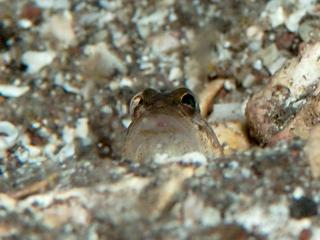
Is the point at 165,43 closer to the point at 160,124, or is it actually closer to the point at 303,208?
the point at 160,124

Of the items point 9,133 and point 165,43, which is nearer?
point 9,133

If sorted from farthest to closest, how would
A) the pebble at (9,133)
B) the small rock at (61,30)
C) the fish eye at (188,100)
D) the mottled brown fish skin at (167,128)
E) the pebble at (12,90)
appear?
the small rock at (61,30)
the pebble at (12,90)
the pebble at (9,133)
the fish eye at (188,100)
the mottled brown fish skin at (167,128)

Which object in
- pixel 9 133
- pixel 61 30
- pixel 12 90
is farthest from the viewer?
pixel 61 30

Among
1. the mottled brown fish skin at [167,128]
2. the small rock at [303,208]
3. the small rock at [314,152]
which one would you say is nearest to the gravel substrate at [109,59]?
the mottled brown fish skin at [167,128]

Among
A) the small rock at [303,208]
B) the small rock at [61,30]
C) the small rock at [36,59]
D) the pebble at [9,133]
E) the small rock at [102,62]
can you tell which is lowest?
the small rock at [303,208]

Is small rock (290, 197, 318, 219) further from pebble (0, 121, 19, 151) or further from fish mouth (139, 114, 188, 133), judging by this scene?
pebble (0, 121, 19, 151)

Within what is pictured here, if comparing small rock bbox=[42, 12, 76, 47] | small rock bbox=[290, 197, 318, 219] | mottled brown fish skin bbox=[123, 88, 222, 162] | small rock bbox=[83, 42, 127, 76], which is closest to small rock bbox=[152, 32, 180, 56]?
small rock bbox=[83, 42, 127, 76]

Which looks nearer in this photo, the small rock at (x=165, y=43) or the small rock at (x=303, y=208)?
the small rock at (x=303, y=208)

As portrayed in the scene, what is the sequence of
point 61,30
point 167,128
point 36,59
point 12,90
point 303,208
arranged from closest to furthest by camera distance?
1. point 303,208
2. point 167,128
3. point 12,90
4. point 36,59
5. point 61,30

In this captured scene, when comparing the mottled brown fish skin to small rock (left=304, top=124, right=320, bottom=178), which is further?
the mottled brown fish skin

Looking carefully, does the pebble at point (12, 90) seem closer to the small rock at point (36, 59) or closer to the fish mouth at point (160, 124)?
the small rock at point (36, 59)

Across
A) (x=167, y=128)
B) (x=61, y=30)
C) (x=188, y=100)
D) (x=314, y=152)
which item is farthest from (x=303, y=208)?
(x=61, y=30)

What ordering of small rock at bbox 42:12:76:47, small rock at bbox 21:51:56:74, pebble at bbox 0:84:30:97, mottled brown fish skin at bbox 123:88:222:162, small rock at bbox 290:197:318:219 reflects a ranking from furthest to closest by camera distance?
small rock at bbox 42:12:76:47 → small rock at bbox 21:51:56:74 → pebble at bbox 0:84:30:97 → mottled brown fish skin at bbox 123:88:222:162 → small rock at bbox 290:197:318:219
